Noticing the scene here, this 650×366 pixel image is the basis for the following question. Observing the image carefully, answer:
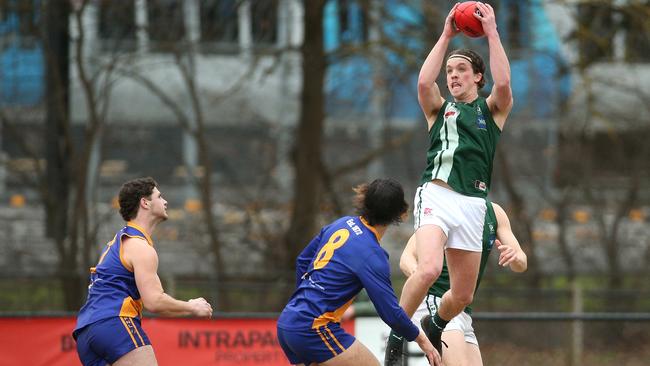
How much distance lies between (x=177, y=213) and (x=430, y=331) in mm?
8890

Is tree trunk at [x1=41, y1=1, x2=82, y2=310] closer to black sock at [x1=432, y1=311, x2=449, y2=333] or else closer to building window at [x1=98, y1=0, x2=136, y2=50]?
building window at [x1=98, y1=0, x2=136, y2=50]

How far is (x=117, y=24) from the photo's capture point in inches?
590

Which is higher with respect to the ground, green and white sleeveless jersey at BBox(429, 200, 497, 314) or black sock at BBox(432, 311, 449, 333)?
green and white sleeveless jersey at BBox(429, 200, 497, 314)

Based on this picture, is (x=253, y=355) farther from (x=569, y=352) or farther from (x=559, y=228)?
(x=559, y=228)

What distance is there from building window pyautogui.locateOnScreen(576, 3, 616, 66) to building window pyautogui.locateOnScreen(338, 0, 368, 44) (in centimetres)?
312

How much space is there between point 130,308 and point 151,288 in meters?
0.29

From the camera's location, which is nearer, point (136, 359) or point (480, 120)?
point (136, 359)

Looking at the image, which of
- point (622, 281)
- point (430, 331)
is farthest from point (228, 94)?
point (430, 331)

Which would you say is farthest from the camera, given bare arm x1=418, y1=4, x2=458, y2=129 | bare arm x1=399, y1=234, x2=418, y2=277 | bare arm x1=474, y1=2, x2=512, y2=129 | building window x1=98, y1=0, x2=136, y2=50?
building window x1=98, y1=0, x2=136, y2=50

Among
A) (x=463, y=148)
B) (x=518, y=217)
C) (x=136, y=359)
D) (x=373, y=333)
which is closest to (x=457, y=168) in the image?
(x=463, y=148)

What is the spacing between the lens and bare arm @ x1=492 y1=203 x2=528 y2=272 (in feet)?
20.8

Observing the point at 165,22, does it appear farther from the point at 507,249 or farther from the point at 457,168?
the point at 507,249

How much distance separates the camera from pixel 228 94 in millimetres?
15102

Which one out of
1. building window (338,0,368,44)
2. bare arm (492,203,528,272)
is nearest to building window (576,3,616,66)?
building window (338,0,368,44)
